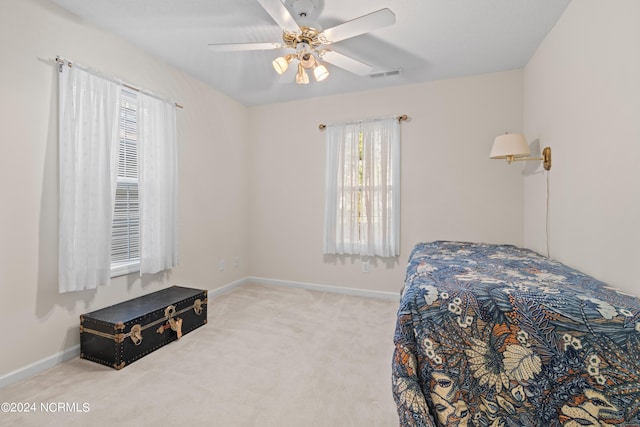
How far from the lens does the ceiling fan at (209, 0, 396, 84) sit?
1649 millimetres

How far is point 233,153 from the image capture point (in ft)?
12.6

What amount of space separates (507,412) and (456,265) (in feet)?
2.61

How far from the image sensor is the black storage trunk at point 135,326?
1.97 metres

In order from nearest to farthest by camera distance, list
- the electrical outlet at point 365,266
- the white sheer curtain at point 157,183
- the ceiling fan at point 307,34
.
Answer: the ceiling fan at point 307,34 → the white sheer curtain at point 157,183 → the electrical outlet at point 365,266

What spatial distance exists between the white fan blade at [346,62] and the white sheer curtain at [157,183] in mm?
1620

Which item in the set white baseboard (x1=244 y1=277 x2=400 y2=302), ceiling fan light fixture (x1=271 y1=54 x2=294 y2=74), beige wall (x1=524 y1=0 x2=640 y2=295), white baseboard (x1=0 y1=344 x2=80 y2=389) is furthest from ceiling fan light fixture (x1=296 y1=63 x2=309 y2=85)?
white baseboard (x1=0 y1=344 x2=80 y2=389)

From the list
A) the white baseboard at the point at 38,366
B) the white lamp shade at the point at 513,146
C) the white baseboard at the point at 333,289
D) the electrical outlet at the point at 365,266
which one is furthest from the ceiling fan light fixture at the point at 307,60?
the white baseboard at the point at 38,366

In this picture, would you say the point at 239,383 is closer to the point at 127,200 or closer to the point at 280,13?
A: the point at 127,200

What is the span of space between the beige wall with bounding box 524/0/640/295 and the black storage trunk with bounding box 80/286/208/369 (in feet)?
9.45

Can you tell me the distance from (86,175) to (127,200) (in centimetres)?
46

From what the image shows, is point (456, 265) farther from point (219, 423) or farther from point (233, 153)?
point (233, 153)

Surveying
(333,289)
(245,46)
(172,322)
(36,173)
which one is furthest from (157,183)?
(333,289)

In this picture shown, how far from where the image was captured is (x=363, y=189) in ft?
11.4

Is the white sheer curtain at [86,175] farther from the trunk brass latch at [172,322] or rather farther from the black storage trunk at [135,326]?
the trunk brass latch at [172,322]
